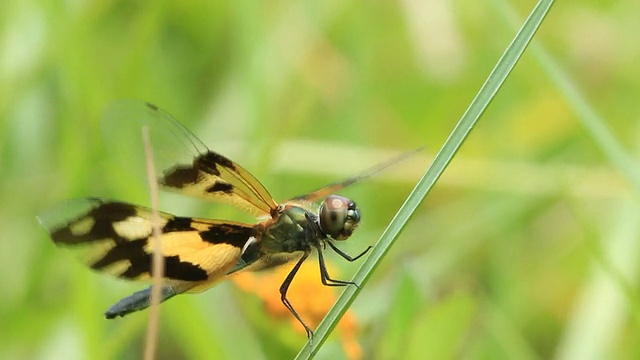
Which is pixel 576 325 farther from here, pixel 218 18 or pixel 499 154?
pixel 218 18

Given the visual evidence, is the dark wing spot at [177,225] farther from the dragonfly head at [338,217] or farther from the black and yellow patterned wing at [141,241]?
the dragonfly head at [338,217]

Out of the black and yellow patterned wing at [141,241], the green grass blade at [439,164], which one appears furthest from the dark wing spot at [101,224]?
the green grass blade at [439,164]

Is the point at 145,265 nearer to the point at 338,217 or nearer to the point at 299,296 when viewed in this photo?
the point at 338,217

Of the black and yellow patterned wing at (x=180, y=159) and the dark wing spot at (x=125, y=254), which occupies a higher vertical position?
the black and yellow patterned wing at (x=180, y=159)

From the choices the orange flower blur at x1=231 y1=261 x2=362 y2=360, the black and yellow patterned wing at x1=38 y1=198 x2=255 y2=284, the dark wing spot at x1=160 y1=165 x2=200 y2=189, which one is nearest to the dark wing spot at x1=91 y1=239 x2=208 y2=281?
the black and yellow patterned wing at x1=38 y1=198 x2=255 y2=284

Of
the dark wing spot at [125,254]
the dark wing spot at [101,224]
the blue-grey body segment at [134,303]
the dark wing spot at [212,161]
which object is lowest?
the blue-grey body segment at [134,303]

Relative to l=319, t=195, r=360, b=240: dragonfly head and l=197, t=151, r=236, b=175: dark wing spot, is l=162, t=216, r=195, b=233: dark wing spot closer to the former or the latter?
l=197, t=151, r=236, b=175: dark wing spot

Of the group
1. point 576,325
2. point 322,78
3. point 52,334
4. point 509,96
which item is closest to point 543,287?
point 576,325
